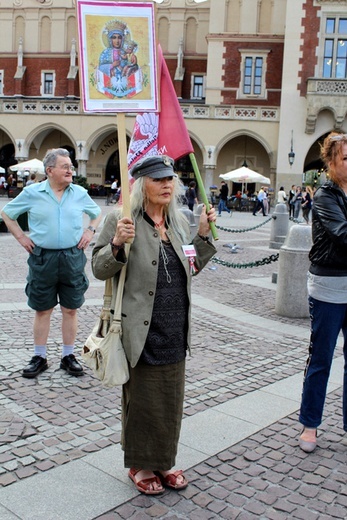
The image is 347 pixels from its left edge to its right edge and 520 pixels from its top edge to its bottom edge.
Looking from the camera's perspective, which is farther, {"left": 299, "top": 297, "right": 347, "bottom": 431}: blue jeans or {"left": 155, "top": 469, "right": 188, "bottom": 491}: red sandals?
{"left": 299, "top": 297, "right": 347, "bottom": 431}: blue jeans

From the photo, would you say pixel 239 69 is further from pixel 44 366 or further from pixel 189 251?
pixel 189 251

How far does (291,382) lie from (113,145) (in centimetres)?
3302

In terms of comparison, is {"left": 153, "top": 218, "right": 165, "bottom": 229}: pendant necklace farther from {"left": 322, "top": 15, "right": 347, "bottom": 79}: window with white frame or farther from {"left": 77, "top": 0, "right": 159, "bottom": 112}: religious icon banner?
{"left": 322, "top": 15, "right": 347, "bottom": 79}: window with white frame

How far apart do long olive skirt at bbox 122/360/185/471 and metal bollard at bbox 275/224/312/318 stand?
15.4 feet

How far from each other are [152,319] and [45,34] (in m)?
41.5

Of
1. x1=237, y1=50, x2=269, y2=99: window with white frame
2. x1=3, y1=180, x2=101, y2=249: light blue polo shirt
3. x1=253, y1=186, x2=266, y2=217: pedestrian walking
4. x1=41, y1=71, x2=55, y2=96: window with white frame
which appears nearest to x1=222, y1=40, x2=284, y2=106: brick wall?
x1=237, y1=50, x2=269, y2=99: window with white frame

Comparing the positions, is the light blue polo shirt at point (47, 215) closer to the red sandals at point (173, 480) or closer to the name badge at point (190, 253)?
the name badge at point (190, 253)

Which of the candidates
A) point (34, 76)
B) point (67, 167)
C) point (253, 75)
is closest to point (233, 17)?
point (253, 75)

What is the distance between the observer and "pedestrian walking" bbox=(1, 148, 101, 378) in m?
4.62

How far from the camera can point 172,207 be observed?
315cm

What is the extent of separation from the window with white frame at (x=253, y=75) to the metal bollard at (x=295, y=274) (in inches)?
1119

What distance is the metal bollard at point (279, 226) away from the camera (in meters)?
14.8

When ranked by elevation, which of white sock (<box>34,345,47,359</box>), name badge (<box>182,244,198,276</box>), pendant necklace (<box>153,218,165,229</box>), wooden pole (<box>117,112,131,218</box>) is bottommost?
white sock (<box>34,345,47,359</box>)

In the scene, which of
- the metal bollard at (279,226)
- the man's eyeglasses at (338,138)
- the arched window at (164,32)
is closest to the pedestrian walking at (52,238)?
the man's eyeglasses at (338,138)
